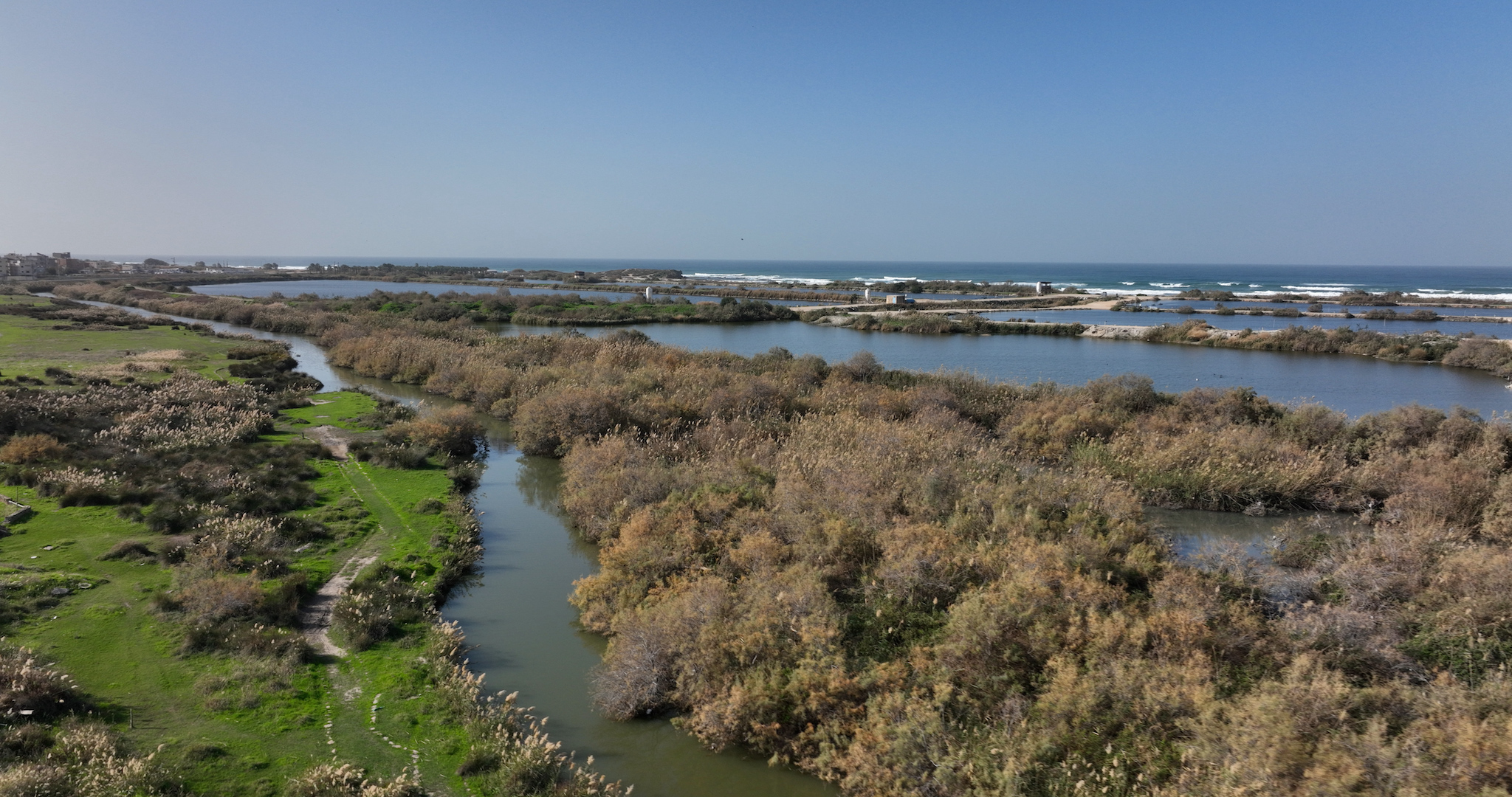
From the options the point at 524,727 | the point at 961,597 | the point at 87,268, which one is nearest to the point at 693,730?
the point at 524,727

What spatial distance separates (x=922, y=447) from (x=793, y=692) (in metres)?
8.05

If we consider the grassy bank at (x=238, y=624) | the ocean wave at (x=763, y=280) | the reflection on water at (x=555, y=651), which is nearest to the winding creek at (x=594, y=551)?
the reflection on water at (x=555, y=651)

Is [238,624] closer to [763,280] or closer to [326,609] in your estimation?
[326,609]

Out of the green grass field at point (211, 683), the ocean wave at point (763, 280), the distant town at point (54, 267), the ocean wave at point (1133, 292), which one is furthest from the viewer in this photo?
the ocean wave at point (763, 280)

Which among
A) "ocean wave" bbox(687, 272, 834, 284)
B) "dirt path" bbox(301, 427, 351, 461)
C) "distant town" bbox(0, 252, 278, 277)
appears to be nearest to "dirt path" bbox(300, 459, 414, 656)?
"dirt path" bbox(301, 427, 351, 461)

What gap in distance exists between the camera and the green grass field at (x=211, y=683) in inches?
295

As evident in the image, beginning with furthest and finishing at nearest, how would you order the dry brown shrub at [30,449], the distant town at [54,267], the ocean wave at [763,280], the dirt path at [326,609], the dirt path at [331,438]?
1. the ocean wave at [763,280]
2. the distant town at [54,267]
3. the dirt path at [331,438]
4. the dry brown shrub at [30,449]
5. the dirt path at [326,609]

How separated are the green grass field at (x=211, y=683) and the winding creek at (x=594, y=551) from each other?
136cm

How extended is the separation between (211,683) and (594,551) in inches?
264

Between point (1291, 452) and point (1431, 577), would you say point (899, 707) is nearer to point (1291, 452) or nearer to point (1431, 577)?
point (1431, 577)

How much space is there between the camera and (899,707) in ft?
24.7

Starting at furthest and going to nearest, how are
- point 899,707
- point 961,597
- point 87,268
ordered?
point 87,268, point 961,597, point 899,707

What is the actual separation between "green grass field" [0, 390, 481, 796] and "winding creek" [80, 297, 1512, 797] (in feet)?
4.45

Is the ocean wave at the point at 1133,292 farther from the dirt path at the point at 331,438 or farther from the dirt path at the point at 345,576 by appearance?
the dirt path at the point at 345,576
